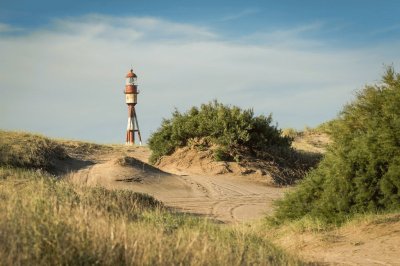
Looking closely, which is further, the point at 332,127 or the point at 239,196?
the point at 239,196

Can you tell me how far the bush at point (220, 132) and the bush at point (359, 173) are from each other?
13.1 meters

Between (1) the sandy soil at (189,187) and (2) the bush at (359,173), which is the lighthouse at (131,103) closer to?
(1) the sandy soil at (189,187)

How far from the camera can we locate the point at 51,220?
684 cm

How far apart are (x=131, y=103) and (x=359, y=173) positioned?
40356 mm

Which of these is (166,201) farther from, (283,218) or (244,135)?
(244,135)

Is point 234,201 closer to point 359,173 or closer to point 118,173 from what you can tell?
point 118,173

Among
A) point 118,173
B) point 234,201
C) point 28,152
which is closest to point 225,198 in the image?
point 234,201

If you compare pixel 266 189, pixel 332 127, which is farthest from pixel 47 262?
pixel 266 189

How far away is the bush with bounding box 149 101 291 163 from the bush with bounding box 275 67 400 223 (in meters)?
13.1

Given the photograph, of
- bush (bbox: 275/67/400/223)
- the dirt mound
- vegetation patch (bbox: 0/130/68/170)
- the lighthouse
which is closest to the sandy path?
the dirt mound

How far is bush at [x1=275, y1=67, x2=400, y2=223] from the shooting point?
1323 cm

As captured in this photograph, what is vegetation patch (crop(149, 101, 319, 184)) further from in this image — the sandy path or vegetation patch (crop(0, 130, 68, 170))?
vegetation patch (crop(0, 130, 68, 170))

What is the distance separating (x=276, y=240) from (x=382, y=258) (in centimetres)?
334

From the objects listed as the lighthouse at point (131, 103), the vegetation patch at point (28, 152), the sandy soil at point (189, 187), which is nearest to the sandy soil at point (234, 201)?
the sandy soil at point (189, 187)
